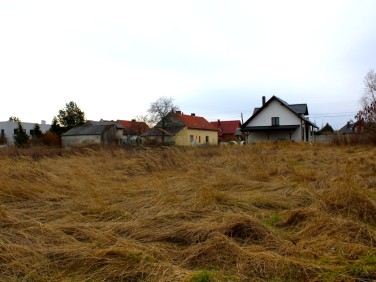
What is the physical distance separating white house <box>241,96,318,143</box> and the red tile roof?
15.2 m

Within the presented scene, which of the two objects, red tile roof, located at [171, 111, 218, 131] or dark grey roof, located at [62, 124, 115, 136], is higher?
red tile roof, located at [171, 111, 218, 131]

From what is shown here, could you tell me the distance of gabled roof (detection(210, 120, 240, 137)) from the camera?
7212cm

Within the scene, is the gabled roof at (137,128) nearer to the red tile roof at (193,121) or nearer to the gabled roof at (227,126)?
the red tile roof at (193,121)

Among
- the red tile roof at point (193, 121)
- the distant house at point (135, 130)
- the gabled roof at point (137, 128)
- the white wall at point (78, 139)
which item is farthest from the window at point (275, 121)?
the gabled roof at point (137, 128)

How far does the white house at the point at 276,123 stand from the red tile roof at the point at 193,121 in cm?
1519

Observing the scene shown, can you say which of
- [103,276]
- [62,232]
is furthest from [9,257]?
[103,276]

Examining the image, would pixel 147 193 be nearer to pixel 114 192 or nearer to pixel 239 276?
pixel 114 192

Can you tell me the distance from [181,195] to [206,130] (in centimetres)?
5668

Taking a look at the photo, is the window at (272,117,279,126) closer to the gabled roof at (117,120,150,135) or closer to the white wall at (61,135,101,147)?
the white wall at (61,135,101,147)

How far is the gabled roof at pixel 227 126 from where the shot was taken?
237ft

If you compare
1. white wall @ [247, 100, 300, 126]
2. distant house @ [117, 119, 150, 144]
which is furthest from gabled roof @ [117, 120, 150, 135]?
white wall @ [247, 100, 300, 126]

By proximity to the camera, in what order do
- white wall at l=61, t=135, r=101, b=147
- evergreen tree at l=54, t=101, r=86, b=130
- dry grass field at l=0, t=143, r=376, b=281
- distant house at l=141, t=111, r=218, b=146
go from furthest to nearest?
evergreen tree at l=54, t=101, r=86, b=130 < white wall at l=61, t=135, r=101, b=147 < distant house at l=141, t=111, r=218, b=146 < dry grass field at l=0, t=143, r=376, b=281

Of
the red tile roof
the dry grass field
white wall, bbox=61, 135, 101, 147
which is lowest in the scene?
the dry grass field

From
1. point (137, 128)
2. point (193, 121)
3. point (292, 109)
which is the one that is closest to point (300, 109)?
point (292, 109)
